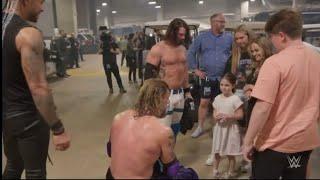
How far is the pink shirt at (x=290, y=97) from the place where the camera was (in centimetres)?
171

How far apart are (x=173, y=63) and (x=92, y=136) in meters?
1.76

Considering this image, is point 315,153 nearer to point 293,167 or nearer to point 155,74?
point 155,74

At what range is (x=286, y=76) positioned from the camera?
5.64 feet

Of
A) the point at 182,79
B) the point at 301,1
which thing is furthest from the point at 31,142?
the point at 301,1

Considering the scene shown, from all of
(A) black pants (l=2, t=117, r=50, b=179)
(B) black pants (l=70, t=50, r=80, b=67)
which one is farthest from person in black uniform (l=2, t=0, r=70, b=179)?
(B) black pants (l=70, t=50, r=80, b=67)

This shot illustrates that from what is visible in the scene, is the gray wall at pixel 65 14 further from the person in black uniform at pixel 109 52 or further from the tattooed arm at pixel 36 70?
the tattooed arm at pixel 36 70

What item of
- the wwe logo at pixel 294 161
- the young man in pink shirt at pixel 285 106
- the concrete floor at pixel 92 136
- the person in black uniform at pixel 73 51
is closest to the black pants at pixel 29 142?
the concrete floor at pixel 92 136

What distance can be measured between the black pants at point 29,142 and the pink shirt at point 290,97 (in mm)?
1104

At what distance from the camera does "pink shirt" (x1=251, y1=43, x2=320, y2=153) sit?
67.5 inches

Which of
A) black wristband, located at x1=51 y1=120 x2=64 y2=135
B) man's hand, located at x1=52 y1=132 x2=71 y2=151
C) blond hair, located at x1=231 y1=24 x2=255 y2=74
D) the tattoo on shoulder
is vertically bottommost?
man's hand, located at x1=52 y1=132 x2=71 y2=151

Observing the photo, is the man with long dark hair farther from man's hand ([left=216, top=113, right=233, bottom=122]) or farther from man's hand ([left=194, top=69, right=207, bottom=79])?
man's hand ([left=194, top=69, right=207, bottom=79])

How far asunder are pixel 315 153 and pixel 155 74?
5.73 ft

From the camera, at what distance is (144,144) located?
1.74 metres

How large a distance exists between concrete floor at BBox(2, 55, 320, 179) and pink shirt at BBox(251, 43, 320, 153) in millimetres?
1286
